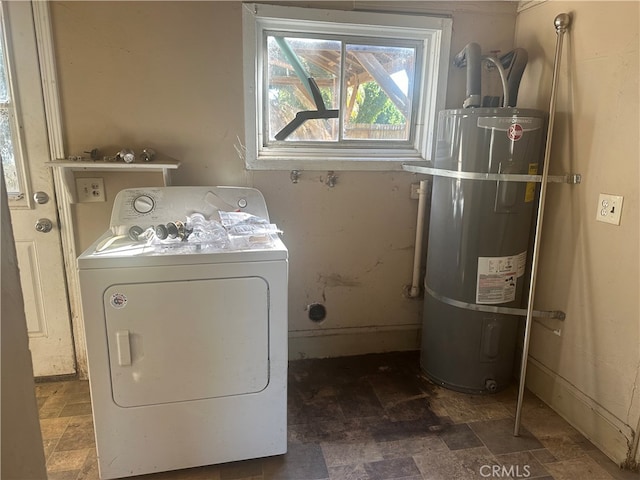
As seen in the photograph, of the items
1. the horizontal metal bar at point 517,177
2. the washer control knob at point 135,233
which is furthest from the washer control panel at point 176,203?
the horizontal metal bar at point 517,177

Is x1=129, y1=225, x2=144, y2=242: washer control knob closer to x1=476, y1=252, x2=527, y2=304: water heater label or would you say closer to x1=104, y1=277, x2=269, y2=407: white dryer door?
x1=104, y1=277, x2=269, y2=407: white dryer door

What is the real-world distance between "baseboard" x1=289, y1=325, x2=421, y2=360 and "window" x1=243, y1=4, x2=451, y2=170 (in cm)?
98

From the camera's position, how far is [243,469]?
65.7 inches

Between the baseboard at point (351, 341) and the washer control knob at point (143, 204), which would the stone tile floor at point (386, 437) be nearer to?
the baseboard at point (351, 341)

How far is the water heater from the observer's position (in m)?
1.89

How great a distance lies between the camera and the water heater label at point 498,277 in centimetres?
202

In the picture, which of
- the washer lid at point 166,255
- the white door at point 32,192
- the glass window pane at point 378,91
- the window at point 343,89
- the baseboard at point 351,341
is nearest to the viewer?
the washer lid at point 166,255

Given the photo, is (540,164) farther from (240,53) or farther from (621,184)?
(240,53)

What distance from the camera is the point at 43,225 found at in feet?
6.73

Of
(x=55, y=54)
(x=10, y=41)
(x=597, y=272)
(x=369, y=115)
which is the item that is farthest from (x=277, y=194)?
(x=597, y=272)

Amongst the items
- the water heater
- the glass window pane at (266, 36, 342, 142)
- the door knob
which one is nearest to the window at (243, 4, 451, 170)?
the glass window pane at (266, 36, 342, 142)

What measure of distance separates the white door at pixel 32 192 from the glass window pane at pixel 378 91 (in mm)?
1529

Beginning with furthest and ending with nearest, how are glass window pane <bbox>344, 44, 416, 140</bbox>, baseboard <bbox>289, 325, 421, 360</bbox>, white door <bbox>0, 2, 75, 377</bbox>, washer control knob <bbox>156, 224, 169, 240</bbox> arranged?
baseboard <bbox>289, 325, 421, 360</bbox> < glass window pane <bbox>344, 44, 416, 140</bbox> < white door <bbox>0, 2, 75, 377</bbox> < washer control knob <bbox>156, 224, 169, 240</bbox>

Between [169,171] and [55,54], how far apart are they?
700 mm
